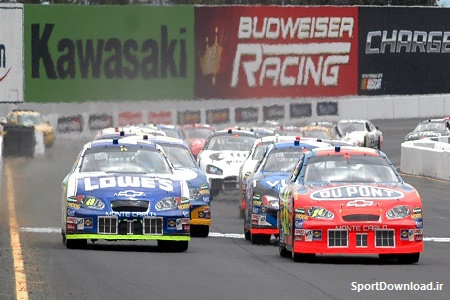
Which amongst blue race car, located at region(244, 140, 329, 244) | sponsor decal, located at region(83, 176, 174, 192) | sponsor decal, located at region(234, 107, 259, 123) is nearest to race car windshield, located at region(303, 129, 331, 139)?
blue race car, located at region(244, 140, 329, 244)

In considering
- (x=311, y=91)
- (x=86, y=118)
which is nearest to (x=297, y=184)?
(x=86, y=118)

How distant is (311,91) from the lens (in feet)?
221

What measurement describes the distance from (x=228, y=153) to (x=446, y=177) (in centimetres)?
978

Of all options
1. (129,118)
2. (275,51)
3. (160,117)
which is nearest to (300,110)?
(275,51)

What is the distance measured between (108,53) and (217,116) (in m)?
5.89

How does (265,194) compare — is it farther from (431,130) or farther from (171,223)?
(431,130)

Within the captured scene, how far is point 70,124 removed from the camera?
5666cm

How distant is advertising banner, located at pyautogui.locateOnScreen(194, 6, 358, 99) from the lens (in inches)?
2566

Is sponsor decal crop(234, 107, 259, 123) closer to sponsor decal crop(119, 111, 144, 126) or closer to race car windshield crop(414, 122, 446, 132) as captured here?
sponsor decal crop(119, 111, 144, 126)

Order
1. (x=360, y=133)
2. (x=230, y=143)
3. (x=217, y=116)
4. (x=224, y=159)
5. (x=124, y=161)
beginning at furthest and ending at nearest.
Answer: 1. (x=217, y=116)
2. (x=360, y=133)
3. (x=230, y=143)
4. (x=224, y=159)
5. (x=124, y=161)

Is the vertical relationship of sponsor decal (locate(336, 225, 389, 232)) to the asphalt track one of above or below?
above

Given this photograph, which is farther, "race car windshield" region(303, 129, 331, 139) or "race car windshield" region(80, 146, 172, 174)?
"race car windshield" region(303, 129, 331, 139)

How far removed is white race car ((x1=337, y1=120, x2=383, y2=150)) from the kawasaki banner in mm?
11792
